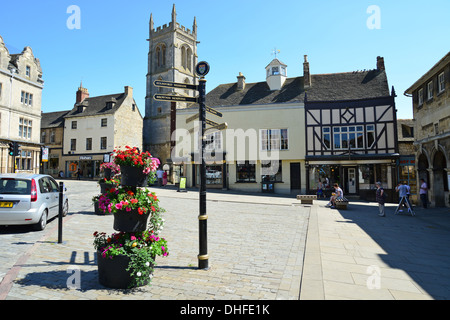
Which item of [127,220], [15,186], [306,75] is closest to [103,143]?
[306,75]

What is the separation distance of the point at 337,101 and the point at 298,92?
3.69 meters

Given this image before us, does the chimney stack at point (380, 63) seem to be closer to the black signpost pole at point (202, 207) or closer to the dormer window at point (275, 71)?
the dormer window at point (275, 71)

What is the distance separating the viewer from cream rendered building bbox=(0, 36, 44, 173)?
25422 millimetres

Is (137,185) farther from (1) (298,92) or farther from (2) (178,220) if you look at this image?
(1) (298,92)

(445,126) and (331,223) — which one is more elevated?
(445,126)

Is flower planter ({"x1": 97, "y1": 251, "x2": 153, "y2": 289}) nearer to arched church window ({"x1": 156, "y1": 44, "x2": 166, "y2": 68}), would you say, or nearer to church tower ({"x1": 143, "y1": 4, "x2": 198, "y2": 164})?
church tower ({"x1": 143, "y1": 4, "x2": 198, "y2": 164})

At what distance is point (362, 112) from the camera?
76.6ft

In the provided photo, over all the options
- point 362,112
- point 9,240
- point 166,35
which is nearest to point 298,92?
point 362,112

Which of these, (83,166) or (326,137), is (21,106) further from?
(326,137)

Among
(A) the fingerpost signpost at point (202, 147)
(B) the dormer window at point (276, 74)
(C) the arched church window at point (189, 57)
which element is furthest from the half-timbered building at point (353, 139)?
(C) the arched church window at point (189, 57)

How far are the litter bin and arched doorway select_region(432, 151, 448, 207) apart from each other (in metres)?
11.4

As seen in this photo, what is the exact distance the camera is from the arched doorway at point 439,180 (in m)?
16.7

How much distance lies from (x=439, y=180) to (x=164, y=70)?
38.7 metres

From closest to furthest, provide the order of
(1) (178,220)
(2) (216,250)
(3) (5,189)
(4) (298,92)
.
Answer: (2) (216,250) < (3) (5,189) < (1) (178,220) < (4) (298,92)
